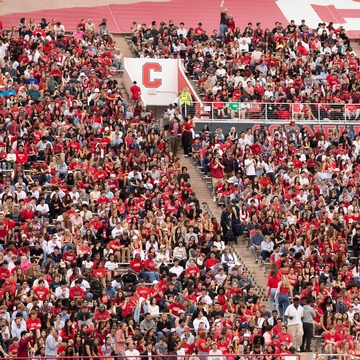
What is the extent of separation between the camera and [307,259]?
30938mm

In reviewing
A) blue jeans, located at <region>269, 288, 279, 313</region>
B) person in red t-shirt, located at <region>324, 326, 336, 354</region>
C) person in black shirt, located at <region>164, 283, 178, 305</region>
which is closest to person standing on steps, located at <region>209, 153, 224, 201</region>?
blue jeans, located at <region>269, 288, 279, 313</region>

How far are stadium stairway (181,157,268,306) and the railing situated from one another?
2.58m

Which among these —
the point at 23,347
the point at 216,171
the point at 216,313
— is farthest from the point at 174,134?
the point at 23,347

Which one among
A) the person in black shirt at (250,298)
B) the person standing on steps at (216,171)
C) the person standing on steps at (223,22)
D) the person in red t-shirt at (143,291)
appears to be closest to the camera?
the person in red t-shirt at (143,291)

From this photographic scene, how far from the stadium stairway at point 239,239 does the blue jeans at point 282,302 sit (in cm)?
87

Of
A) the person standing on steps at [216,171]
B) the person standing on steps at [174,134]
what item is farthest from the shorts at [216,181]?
the person standing on steps at [174,134]

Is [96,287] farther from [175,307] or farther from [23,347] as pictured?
[23,347]

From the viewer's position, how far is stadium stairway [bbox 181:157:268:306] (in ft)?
102

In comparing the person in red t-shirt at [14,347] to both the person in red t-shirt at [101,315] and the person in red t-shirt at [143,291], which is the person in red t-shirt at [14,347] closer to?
the person in red t-shirt at [101,315]

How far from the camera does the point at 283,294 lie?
2917 cm

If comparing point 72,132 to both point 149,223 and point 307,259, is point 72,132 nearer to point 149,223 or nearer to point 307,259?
point 149,223

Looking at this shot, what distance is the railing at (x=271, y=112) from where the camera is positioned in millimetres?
39219

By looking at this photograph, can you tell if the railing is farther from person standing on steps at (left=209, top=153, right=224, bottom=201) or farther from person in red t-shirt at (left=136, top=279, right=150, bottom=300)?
person in red t-shirt at (left=136, top=279, right=150, bottom=300)

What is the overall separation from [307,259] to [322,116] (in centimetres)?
1012
